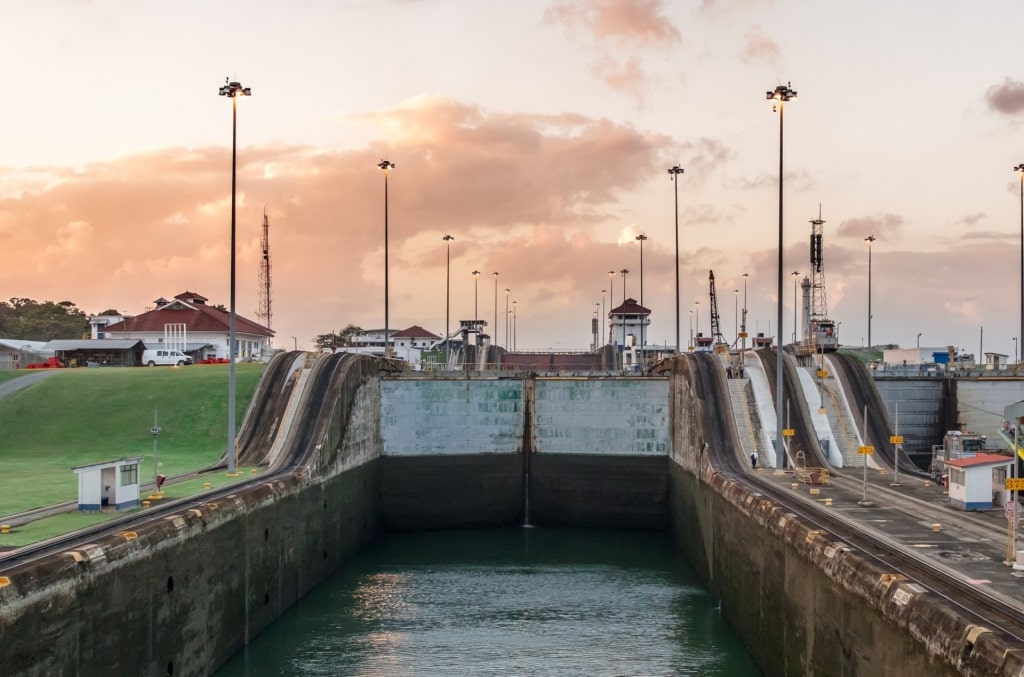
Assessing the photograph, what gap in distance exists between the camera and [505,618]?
1592 inches

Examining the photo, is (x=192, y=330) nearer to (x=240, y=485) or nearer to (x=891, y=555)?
(x=240, y=485)

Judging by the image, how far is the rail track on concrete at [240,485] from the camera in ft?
82.0

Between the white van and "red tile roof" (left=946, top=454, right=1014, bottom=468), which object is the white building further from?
"red tile roof" (left=946, top=454, right=1014, bottom=468)

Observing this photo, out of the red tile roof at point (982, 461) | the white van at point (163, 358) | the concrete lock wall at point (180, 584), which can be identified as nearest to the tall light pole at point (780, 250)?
the red tile roof at point (982, 461)

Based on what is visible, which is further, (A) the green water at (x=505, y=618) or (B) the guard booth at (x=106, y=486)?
Answer: (A) the green water at (x=505, y=618)

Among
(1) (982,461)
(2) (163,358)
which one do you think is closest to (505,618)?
(1) (982,461)

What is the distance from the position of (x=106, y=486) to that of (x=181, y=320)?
3068 inches

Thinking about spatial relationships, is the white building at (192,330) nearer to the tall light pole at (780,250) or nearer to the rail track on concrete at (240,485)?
the rail track on concrete at (240,485)

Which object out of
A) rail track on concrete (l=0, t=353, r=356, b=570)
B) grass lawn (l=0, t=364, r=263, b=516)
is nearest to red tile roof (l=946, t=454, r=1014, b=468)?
rail track on concrete (l=0, t=353, r=356, b=570)

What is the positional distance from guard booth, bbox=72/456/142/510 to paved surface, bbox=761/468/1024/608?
2514 cm

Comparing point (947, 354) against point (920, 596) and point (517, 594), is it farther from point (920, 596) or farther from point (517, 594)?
point (920, 596)

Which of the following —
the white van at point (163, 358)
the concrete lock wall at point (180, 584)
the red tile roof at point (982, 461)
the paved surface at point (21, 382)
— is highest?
the white van at point (163, 358)

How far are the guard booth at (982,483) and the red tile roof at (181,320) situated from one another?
83840 millimetres

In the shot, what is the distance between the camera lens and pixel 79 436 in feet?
171
